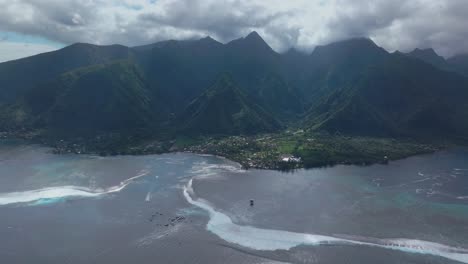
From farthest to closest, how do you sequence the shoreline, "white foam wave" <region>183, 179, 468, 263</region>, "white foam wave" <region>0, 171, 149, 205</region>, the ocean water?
the shoreline < "white foam wave" <region>0, 171, 149, 205</region> < the ocean water < "white foam wave" <region>183, 179, 468, 263</region>

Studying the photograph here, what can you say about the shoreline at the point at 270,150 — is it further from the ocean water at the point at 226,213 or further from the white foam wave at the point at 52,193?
the white foam wave at the point at 52,193

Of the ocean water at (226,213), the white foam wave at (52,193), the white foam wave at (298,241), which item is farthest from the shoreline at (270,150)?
the white foam wave at (298,241)

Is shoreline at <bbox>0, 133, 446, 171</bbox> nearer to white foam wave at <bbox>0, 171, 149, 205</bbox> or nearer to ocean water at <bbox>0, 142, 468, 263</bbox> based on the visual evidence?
ocean water at <bbox>0, 142, 468, 263</bbox>

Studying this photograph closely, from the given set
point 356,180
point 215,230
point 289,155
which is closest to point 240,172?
point 289,155

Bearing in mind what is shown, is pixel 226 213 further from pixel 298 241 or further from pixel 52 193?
pixel 52 193

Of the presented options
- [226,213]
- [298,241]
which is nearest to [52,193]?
[226,213]

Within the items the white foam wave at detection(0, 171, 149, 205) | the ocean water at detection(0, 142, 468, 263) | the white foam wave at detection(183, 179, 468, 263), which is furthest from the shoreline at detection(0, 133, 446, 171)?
the white foam wave at detection(183, 179, 468, 263)
